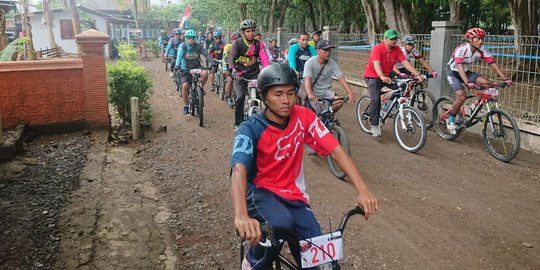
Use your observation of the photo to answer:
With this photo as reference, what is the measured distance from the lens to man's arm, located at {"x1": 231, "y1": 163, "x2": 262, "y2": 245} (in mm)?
2135

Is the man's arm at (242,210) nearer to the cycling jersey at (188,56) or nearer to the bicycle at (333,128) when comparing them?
the bicycle at (333,128)

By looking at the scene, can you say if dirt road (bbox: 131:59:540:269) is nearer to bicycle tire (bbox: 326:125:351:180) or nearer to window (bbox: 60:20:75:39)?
bicycle tire (bbox: 326:125:351:180)

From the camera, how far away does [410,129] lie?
747 centimetres

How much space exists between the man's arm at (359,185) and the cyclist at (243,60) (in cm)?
574

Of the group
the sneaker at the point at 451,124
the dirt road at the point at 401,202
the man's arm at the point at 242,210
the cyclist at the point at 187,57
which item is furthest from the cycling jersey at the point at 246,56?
the man's arm at the point at 242,210

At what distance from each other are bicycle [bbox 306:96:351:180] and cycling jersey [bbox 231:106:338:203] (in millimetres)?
3205

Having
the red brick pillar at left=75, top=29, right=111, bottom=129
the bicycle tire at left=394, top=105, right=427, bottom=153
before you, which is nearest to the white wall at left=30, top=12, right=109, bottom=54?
the red brick pillar at left=75, top=29, right=111, bottom=129

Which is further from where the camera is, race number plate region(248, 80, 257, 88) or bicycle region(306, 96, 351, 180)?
race number plate region(248, 80, 257, 88)

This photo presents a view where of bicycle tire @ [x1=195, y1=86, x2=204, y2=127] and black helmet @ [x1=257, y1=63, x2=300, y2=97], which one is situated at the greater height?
black helmet @ [x1=257, y1=63, x2=300, y2=97]

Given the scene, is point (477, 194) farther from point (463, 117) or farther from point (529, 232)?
point (463, 117)

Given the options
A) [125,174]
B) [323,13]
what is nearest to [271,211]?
[125,174]

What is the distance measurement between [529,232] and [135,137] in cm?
651

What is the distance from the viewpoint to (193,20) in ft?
222

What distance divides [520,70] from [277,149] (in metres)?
7.01
